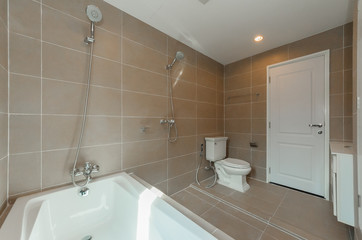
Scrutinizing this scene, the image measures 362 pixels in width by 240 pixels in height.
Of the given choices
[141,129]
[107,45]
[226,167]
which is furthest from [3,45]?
[226,167]

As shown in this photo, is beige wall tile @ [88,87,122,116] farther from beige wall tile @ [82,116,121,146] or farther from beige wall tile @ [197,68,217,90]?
beige wall tile @ [197,68,217,90]

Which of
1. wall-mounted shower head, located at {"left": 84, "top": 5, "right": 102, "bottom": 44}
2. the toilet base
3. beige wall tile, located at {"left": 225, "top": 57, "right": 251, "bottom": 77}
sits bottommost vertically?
the toilet base

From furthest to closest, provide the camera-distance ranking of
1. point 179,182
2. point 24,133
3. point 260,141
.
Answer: point 260,141, point 179,182, point 24,133

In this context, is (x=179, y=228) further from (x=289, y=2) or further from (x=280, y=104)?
(x=280, y=104)

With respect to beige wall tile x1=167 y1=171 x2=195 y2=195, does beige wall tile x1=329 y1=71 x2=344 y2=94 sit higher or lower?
higher

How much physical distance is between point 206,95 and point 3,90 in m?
2.22

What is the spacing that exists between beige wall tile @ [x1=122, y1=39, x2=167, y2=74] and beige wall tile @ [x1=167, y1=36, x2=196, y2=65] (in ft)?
0.56

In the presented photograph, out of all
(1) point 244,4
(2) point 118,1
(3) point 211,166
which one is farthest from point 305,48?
(2) point 118,1

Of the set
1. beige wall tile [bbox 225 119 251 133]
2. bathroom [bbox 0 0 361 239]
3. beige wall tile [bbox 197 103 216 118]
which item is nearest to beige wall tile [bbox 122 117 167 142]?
bathroom [bbox 0 0 361 239]

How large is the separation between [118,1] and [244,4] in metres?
1.26

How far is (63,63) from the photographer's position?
1119 millimetres

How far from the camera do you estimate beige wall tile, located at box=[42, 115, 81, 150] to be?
1051mm

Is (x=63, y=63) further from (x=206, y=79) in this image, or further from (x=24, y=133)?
(x=206, y=79)

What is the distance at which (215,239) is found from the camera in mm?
604
